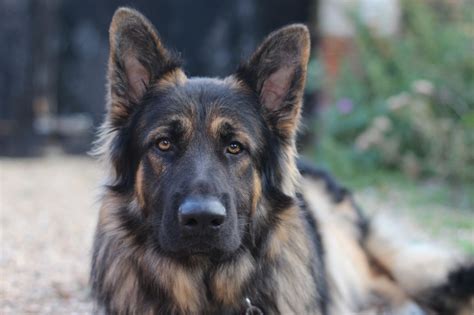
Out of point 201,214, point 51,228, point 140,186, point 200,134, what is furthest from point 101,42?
point 201,214

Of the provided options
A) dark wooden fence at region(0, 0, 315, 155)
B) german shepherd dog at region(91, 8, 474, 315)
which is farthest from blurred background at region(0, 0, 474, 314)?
german shepherd dog at region(91, 8, 474, 315)

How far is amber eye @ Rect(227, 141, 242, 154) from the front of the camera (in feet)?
12.4

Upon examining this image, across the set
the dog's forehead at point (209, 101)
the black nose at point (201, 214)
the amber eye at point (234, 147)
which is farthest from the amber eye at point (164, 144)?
the black nose at point (201, 214)

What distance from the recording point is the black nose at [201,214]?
3316 mm

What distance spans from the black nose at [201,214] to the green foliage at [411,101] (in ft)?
15.9

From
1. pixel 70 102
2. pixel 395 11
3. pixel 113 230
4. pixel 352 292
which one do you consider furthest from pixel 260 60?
pixel 70 102

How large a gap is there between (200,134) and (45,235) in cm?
355

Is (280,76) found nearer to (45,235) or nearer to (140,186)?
(140,186)

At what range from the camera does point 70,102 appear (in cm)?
1223

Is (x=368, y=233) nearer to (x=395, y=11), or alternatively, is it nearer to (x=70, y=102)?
(x=395, y=11)

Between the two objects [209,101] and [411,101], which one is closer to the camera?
[209,101]

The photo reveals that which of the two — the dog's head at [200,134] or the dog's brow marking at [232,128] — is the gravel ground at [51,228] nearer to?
the dog's head at [200,134]

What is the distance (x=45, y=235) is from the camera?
263 inches

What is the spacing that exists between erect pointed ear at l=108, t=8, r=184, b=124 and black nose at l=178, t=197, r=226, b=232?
90cm
